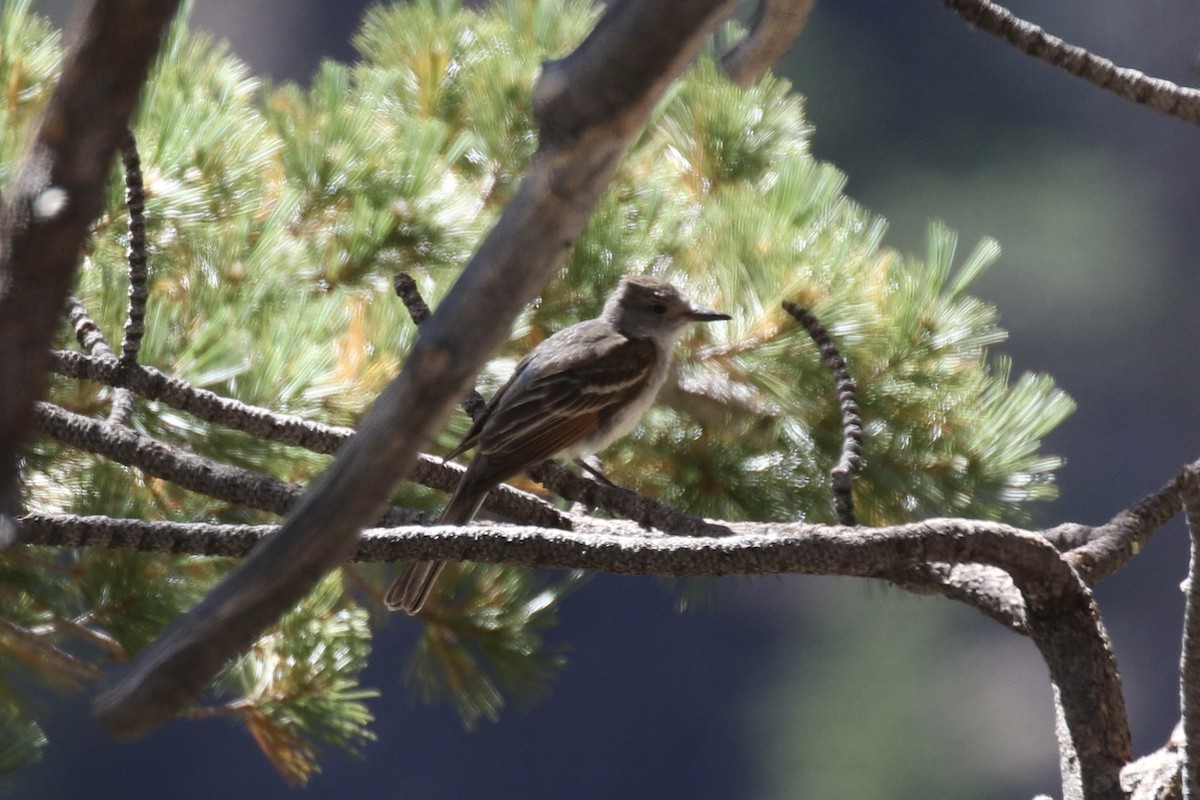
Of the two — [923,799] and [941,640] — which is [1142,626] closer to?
[941,640]

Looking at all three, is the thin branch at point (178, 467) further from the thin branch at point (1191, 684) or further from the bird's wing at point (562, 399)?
the thin branch at point (1191, 684)

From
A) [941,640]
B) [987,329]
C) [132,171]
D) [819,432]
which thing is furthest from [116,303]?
[941,640]

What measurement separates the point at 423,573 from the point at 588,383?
0.99 feet

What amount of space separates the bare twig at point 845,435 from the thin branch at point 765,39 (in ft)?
1.33

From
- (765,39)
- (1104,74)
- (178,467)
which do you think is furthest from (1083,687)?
(765,39)

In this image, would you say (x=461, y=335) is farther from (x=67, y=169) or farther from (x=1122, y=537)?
(x=1122, y=537)

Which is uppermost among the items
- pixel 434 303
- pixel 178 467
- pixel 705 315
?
pixel 705 315

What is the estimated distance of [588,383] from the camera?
4.02ft

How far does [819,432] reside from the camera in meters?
1.07

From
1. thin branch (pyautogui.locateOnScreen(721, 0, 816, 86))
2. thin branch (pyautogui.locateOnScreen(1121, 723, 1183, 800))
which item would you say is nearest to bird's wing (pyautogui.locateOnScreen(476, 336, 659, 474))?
thin branch (pyautogui.locateOnScreen(721, 0, 816, 86))

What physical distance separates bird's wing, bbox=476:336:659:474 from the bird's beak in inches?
3.2

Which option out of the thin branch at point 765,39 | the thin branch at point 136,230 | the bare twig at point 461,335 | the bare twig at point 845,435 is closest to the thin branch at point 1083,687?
the bare twig at point 845,435

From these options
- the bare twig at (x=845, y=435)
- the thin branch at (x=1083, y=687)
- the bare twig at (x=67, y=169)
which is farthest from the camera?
the bare twig at (x=845, y=435)

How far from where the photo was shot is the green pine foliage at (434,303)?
99 centimetres
